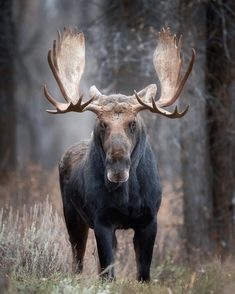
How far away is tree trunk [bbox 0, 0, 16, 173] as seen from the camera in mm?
21984

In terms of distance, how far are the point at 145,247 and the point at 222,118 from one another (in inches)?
209

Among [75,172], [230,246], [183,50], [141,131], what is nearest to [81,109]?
[141,131]

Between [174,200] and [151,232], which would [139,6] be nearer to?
[174,200]

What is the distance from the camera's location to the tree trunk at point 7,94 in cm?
2198

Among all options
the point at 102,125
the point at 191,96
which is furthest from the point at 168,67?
the point at 191,96

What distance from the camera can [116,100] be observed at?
905 cm

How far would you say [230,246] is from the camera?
14.0 m

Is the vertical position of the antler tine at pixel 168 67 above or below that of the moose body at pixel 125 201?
above

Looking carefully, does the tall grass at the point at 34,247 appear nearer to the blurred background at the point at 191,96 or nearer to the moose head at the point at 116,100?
the moose head at the point at 116,100

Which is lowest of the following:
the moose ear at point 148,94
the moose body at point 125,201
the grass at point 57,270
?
the grass at point 57,270

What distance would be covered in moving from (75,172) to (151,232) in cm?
135

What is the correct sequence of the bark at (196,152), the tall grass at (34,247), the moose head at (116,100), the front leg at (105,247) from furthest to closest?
1. the bark at (196,152)
2. the front leg at (105,247)
3. the tall grass at (34,247)
4. the moose head at (116,100)

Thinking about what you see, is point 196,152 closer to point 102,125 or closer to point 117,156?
point 102,125

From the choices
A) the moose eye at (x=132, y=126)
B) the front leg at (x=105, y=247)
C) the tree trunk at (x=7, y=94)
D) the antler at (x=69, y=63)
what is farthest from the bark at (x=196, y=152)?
the tree trunk at (x=7, y=94)
